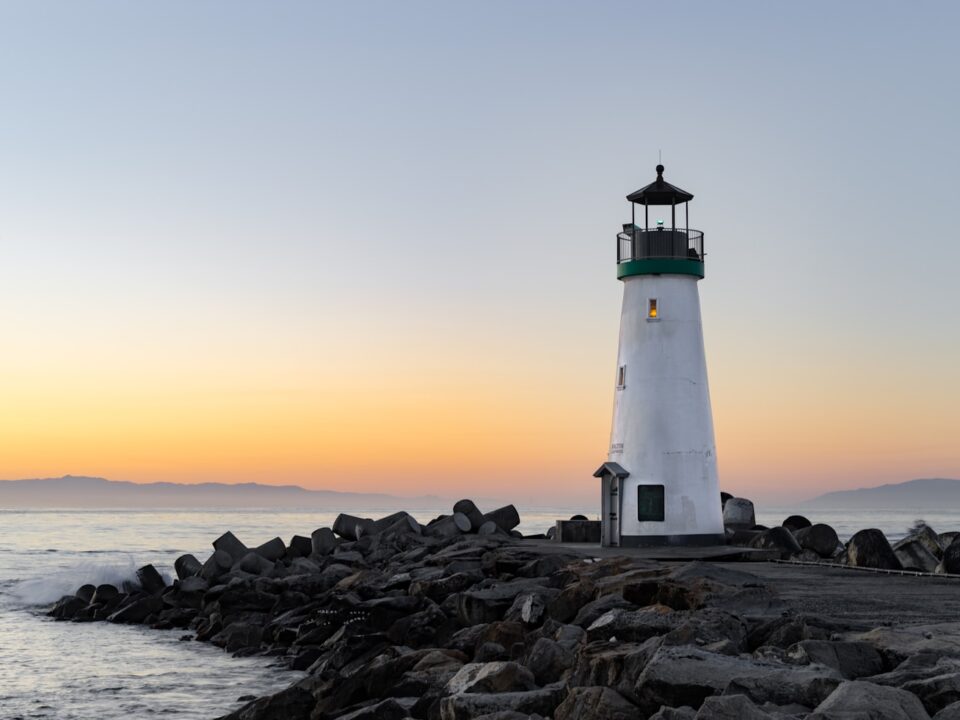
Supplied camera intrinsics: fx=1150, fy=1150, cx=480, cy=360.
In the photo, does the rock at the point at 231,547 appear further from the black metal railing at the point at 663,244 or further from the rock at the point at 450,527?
the black metal railing at the point at 663,244

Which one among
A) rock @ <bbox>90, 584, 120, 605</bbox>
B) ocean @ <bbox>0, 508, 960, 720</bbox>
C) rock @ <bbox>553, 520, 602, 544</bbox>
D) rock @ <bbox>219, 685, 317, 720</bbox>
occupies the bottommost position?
ocean @ <bbox>0, 508, 960, 720</bbox>

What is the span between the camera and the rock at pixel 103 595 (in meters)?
26.8

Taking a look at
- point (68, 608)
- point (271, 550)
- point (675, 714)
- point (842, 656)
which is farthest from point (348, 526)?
point (675, 714)

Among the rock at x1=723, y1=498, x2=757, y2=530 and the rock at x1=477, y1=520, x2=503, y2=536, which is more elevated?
the rock at x1=723, y1=498, x2=757, y2=530

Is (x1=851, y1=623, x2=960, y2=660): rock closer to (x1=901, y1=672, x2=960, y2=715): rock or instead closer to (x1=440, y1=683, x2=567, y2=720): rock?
(x1=901, y1=672, x2=960, y2=715): rock

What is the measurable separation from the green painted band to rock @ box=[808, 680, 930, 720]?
50.5ft

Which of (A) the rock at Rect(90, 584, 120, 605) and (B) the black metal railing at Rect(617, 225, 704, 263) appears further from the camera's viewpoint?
(A) the rock at Rect(90, 584, 120, 605)

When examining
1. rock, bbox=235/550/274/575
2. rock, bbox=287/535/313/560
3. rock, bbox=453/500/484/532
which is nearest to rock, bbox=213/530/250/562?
rock, bbox=235/550/274/575

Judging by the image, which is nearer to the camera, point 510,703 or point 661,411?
point 510,703

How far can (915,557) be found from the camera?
18.4 m

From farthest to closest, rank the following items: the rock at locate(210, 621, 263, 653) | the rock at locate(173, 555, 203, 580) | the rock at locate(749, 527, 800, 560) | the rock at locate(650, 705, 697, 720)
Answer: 1. the rock at locate(173, 555, 203, 580)
2. the rock at locate(749, 527, 800, 560)
3. the rock at locate(210, 621, 263, 653)
4. the rock at locate(650, 705, 697, 720)

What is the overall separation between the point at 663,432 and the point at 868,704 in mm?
14985

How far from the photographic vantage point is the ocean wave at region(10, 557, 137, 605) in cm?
3159

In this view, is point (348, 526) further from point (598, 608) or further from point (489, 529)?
point (598, 608)
